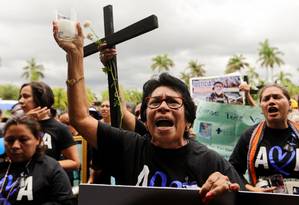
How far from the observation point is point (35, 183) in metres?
2.78

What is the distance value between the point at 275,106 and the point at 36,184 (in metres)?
1.87

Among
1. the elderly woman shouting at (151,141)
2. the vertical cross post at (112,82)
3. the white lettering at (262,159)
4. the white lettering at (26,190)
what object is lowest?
the white lettering at (26,190)

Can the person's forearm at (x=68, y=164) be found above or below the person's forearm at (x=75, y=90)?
below

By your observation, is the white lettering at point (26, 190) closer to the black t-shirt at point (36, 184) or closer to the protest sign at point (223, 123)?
the black t-shirt at point (36, 184)

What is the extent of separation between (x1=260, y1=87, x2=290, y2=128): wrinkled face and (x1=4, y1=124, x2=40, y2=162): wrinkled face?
69.5 inches

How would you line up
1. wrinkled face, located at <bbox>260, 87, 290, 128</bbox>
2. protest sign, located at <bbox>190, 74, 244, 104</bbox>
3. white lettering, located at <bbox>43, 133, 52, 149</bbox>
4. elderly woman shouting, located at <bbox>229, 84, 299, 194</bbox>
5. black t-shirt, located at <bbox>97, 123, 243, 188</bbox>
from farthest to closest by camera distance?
protest sign, located at <bbox>190, 74, 244, 104</bbox> → white lettering, located at <bbox>43, 133, 52, 149</bbox> → wrinkled face, located at <bbox>260, 87, 290, 128</bbox> → elderly woman shouting, located at <bbox>229, 84, 299, 194</bbox> → black t-shirt, located at <bbox>97, 123, 243, 188</bbox>

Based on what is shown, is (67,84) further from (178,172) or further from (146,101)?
(178,172)

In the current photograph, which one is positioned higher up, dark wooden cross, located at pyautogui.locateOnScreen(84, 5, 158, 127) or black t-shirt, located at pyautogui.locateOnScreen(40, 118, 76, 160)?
dark wooden cross, located at pyautogui.locateOnScreen(84, 5, 158, 127)

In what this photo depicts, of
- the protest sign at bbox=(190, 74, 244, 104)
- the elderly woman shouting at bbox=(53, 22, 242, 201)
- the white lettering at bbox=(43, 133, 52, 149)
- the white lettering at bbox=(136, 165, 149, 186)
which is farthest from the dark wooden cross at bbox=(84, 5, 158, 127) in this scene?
the protest sign at bbox=(190, 74, 244, 104)

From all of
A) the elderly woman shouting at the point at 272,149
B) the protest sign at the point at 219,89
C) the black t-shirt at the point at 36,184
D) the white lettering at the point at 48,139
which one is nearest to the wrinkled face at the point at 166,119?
the black t-shirt at the point at 36,184

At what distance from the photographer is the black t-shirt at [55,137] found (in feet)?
11.7

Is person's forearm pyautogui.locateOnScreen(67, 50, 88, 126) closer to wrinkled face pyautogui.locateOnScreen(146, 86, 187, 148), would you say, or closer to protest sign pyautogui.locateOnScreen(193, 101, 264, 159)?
wrinkled face pyautogui.locateOnScreen(146, 86, 187, 148)

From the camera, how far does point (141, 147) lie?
2.08m

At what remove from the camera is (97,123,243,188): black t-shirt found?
6.38 ft
